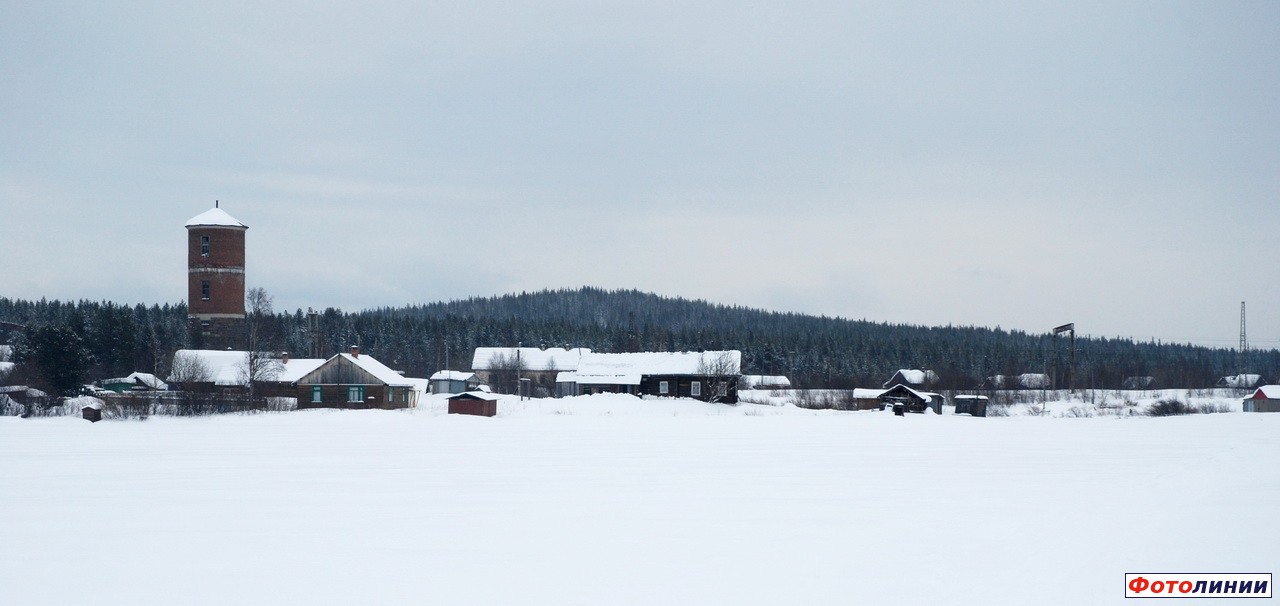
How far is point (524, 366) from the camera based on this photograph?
103 meters

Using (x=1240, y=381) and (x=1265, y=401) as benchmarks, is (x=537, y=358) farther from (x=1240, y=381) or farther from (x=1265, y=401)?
(x=1240, y=381)

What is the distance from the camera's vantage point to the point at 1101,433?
42.7 meters

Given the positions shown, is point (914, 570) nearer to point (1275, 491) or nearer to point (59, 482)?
point (1275, 491)

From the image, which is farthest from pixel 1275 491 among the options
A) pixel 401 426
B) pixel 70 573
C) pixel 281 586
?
pixel 401 426

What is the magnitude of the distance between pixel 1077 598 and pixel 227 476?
19137mm

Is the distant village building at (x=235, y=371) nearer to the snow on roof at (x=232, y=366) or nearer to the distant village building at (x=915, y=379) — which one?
the snow on roof at (x=232, y=366)

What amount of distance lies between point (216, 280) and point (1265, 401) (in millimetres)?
79260

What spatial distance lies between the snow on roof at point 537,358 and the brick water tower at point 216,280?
31.2 m

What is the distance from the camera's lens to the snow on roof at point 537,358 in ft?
337

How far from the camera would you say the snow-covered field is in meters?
13.6

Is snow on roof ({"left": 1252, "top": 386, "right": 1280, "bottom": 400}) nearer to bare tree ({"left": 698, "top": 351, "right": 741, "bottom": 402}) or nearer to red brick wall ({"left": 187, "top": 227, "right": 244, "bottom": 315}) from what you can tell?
bare tree ({"left": 698, "top": 351, "right": 741, "bottom": 402})

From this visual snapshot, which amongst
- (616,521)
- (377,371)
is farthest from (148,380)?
(616,521)

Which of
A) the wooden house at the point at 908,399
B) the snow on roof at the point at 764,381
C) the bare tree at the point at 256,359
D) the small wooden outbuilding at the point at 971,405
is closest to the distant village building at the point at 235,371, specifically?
the bare tree at the point at 256,359

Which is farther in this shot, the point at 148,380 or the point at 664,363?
the point at 664,363
